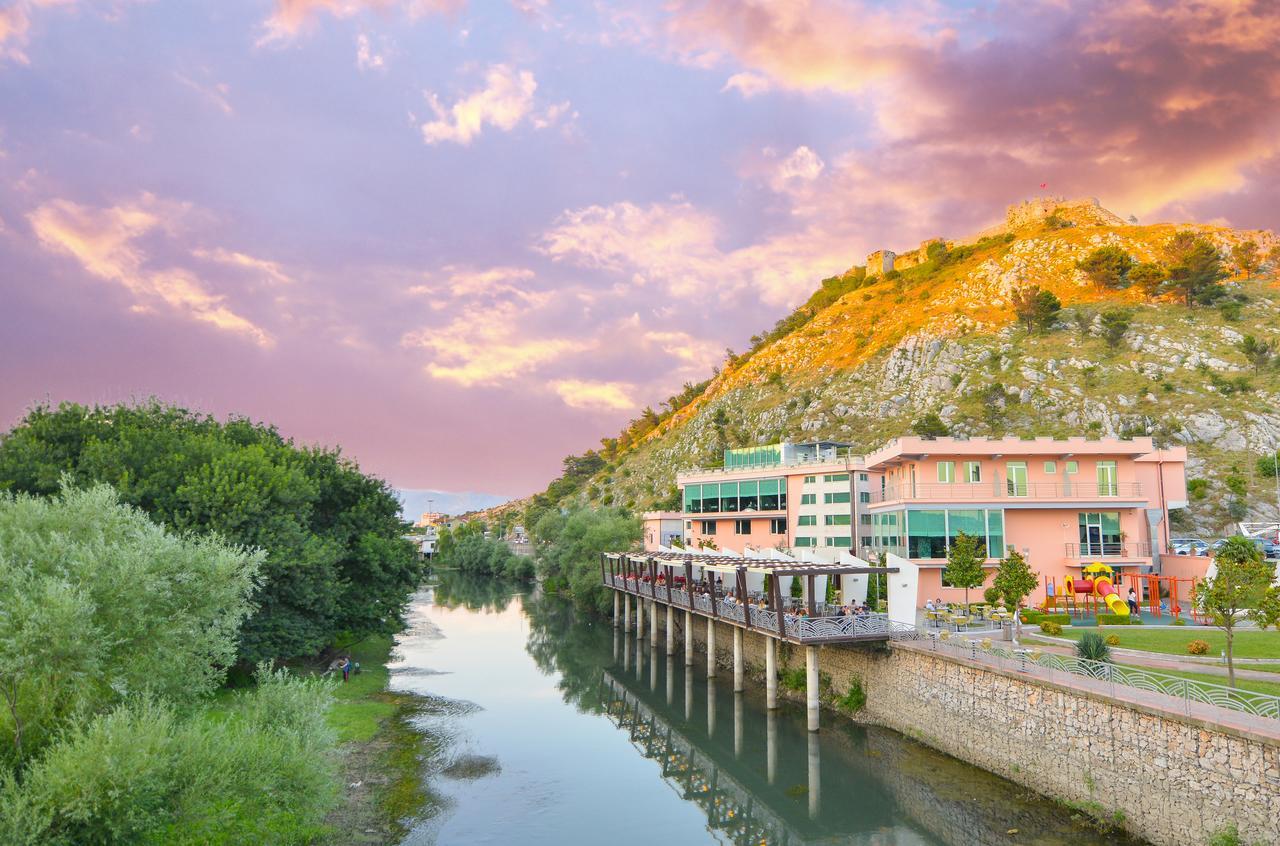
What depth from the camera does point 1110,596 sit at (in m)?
38.2

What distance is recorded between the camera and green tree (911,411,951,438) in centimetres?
9282

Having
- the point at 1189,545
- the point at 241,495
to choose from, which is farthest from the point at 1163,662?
the point at 1189,545

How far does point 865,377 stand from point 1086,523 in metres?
81.5

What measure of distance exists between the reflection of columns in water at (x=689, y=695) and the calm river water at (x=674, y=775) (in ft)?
0.55

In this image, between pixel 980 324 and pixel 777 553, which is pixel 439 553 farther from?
pixel 777 553

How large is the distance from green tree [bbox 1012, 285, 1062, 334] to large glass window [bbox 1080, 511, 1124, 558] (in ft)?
254

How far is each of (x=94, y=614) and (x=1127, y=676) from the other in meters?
26.3

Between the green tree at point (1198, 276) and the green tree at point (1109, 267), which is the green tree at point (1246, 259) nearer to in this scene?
the green tree at point (1198, 276)

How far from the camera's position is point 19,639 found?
1309cm

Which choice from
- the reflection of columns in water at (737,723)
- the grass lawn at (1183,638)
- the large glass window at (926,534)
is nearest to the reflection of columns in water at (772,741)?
the reflection of columns in water at (737,723)

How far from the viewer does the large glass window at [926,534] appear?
4456 cm

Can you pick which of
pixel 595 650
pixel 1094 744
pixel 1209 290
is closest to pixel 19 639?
pixel 1094 744

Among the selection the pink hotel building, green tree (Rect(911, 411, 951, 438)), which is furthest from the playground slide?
green tree (Rect(911, 411, 951, 438))

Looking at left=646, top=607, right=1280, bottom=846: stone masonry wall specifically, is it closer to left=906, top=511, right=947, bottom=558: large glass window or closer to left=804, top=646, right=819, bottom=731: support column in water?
left=804, top=646, right=819, bottom=731: support column in water
